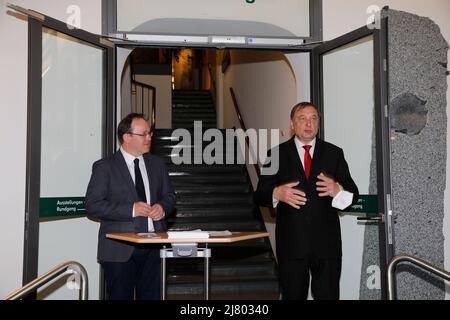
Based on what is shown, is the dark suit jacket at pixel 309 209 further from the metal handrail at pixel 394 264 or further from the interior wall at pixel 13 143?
the interior wall at pixel 13 143

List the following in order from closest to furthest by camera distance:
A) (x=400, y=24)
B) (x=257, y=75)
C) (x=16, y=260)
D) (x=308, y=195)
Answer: (x=308, y=195) < (x=16, y=260) < (x=400, y=24) < (x=257, y=75)

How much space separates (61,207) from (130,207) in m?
0.81

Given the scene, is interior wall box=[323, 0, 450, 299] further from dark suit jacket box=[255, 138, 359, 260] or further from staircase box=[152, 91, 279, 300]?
staircase box=[152, 91, 279, 300]

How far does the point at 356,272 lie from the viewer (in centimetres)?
Result: 466

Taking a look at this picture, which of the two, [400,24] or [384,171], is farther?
[400,24]

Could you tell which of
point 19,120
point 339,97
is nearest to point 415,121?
point 339,97

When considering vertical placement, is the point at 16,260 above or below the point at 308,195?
below

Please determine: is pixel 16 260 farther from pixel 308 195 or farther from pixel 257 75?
pixel 257 75

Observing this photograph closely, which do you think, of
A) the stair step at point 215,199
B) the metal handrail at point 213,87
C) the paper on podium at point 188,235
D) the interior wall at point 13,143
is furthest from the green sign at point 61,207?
the metal handrail at point 213,87

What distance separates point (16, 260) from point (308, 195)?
2.29 meters

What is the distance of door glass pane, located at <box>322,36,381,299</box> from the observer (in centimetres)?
446

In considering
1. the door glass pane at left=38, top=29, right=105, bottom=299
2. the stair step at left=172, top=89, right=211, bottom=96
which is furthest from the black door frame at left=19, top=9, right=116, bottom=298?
the stair step at left=172, top=89, right=211, bottom=96

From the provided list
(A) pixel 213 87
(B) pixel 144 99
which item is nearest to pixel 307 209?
(B) pixel 144 99

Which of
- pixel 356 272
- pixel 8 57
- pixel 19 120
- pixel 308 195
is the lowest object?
pixel 356 272
